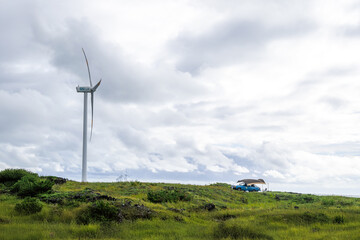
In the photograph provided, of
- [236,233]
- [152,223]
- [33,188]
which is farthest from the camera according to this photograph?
[33,188]

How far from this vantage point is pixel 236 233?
18.5 metres

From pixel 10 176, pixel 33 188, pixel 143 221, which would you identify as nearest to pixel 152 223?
pixel 143 221

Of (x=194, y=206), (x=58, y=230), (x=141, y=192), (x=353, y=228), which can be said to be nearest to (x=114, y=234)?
(x=58, y=230)

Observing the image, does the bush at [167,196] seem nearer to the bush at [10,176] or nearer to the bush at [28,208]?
the bush at [28,208]

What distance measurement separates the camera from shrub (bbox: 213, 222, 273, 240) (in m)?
18.0

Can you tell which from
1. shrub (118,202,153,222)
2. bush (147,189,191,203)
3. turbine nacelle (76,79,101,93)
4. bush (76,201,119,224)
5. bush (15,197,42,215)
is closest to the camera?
bush (76,201,119,224)

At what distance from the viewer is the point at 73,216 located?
21.3 metres

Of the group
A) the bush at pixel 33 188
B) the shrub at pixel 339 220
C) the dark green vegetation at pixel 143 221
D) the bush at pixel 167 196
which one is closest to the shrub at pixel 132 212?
the dark green vegetation at pixel 143 221

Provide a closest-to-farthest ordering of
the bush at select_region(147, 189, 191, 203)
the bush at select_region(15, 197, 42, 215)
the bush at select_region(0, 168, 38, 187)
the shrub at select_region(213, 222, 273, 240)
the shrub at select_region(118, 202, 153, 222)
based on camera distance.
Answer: the shrub at select_region(213, 222, 273, 240) → the shrub at select_region(118, 202, 153, 222) → the bush at select_region(15, 197, 42, 215) → the bush at select_region(147, 189, 191, 203) → the bush at select_region(0, 168, 38, 187)

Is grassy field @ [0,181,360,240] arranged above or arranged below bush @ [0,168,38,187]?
below

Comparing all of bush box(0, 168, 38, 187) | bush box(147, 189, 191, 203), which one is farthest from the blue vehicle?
bush box(0, 168, 38, 187)

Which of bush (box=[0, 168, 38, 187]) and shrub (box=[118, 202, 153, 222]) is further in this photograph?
bush (box=[0, 168, 38, 187])

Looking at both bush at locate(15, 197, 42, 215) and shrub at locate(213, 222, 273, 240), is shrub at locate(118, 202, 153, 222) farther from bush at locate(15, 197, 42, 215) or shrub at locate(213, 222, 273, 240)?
bush at locate(15, 197, 42, 215)

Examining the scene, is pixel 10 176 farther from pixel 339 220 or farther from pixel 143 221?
pixel 339 220
